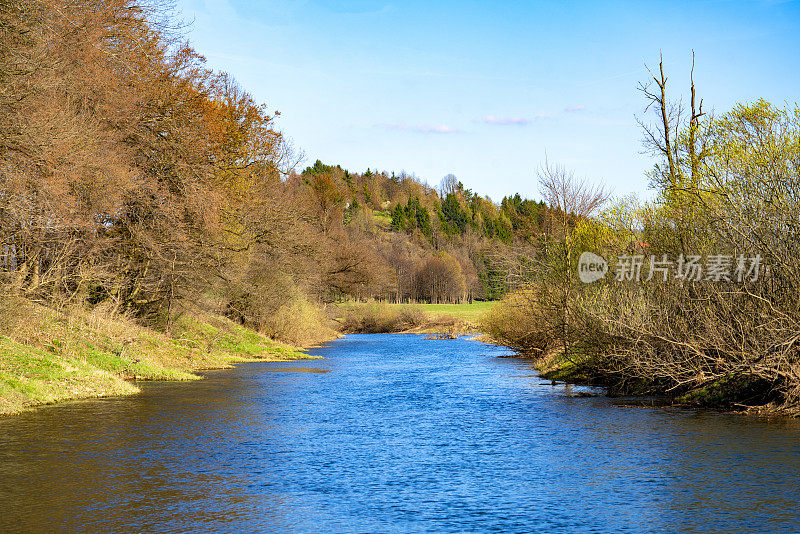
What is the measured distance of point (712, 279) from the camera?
66.2 feet

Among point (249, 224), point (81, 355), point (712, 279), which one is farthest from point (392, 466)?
point (249, 224)

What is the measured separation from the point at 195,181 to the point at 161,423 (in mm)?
16685

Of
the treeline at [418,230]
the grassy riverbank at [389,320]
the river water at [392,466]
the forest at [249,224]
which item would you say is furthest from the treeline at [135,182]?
the treeline at [418,230]

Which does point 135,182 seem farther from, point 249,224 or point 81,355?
point 249,224

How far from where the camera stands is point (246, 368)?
116 ft

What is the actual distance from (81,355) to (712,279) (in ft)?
67.9

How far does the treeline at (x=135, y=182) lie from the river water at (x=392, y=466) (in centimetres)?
762

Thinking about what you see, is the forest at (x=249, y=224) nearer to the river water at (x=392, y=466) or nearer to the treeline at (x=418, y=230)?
the river water at (x=392, y=466)

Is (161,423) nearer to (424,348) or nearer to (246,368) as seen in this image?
(246,368)

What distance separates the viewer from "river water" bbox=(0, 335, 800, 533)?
10.8 m

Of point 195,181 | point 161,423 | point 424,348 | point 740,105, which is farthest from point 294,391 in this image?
point 424,348

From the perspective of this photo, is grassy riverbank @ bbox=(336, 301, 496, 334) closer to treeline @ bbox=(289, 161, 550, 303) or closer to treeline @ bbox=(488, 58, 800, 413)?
treeline @ bbox=(289, 161, 550, 303)

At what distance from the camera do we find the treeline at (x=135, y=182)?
2127 centimetres

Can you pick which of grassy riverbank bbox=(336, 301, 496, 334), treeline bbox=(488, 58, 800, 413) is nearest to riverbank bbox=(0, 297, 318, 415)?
treeline bbox=(488, 58, 800, 413)
